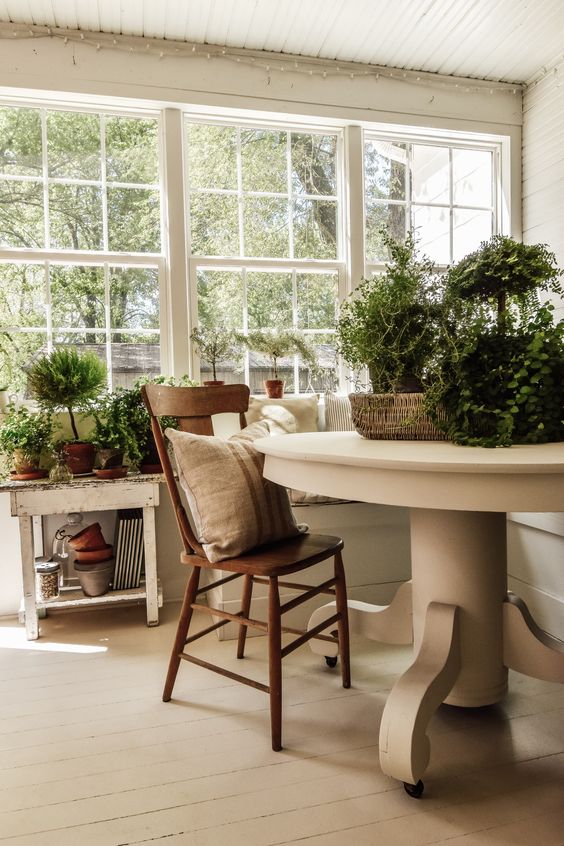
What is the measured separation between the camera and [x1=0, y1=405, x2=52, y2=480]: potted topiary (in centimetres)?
271

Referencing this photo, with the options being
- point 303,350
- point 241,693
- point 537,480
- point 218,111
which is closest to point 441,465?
point 537,480

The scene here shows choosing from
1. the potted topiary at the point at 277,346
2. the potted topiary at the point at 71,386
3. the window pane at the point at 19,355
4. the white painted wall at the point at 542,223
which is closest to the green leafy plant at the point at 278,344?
the potted topiary at the point at 277,346

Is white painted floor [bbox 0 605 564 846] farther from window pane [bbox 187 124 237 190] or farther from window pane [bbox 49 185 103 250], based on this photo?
window pane [bbox 187 124 237 190]

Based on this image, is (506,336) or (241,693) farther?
(241,693)

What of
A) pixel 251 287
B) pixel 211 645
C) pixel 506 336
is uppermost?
pixel 251 287

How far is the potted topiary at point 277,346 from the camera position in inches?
125

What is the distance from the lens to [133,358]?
10.5 feet

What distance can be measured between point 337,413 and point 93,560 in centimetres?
140

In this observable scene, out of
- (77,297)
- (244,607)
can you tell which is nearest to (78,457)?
(77,297)

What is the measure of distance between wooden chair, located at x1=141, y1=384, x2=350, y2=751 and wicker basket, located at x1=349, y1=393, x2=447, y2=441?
416mm

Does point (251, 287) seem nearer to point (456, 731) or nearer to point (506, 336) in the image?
point (506, 336)

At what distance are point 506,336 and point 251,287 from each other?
6.69ft

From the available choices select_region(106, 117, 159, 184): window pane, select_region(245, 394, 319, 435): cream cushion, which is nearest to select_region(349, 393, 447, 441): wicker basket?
select_region(245, 394, 319, 435): cream cushion

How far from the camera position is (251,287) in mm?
3383
